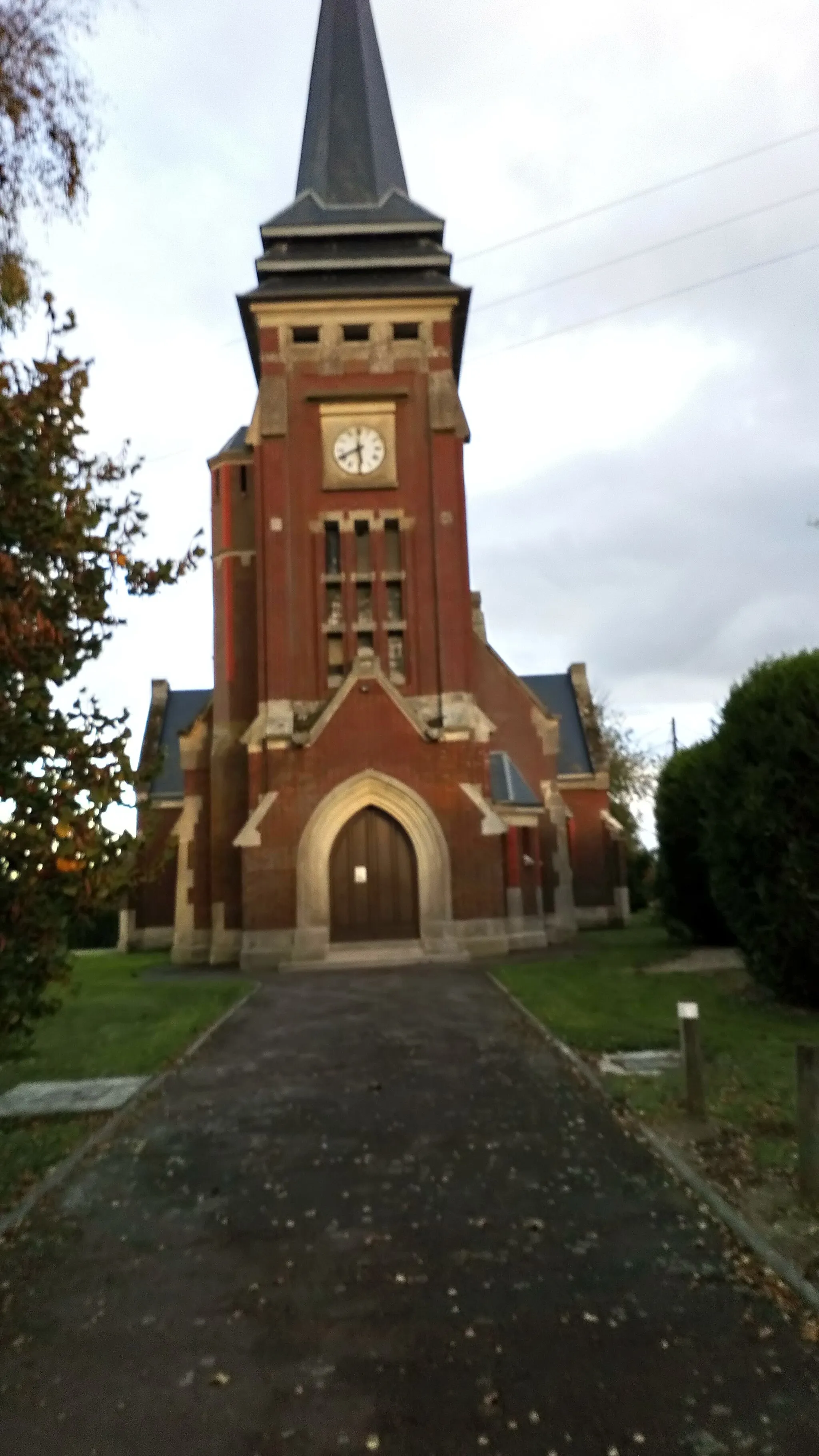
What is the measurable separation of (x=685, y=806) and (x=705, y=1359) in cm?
2006

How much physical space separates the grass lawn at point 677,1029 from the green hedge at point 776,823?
2.32 feet

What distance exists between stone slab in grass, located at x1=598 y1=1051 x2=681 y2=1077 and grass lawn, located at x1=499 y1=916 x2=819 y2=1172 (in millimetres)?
195

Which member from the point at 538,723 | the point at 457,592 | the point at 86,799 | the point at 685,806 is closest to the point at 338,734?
the point at 457,592

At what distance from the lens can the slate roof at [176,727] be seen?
37531 millimetres

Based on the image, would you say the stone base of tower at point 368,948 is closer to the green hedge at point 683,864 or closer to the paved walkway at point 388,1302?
the green hedge at point 683,864

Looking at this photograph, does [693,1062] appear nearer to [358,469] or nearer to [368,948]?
[368,948]

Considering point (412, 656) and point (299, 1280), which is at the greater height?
point (412, 656)

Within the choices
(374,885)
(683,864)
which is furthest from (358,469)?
(683,864)

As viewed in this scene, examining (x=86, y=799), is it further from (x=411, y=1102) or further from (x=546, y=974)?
(x=546, y=974)

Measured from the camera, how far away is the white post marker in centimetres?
861

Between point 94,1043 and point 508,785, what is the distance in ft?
56.4

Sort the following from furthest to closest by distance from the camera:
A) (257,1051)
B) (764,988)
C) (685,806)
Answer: (685,806)
(764,988)
(257,1051)

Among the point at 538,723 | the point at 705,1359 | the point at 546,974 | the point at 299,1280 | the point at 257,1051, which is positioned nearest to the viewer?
the point at 705,1359

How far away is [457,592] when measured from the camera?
26797mm
